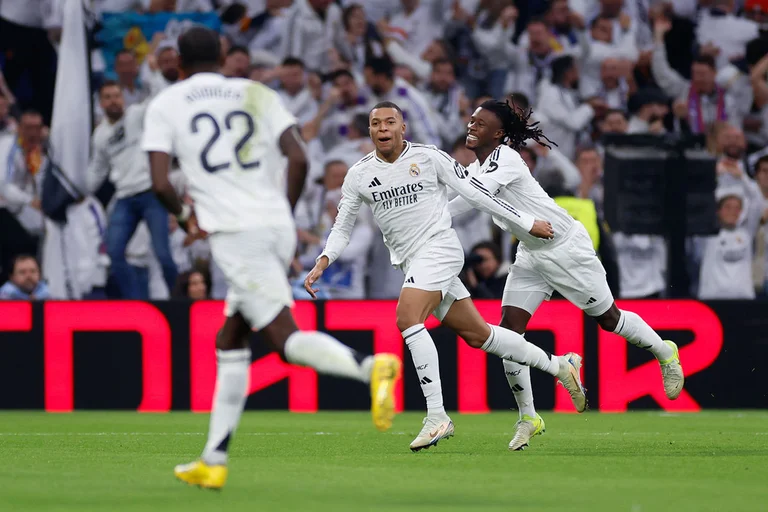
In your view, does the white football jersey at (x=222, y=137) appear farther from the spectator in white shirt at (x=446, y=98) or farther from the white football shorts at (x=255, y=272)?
the spectator in white shirt at (x=446, y=98)

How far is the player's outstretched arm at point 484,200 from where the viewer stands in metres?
8.20

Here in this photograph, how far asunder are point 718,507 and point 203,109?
9.43ft

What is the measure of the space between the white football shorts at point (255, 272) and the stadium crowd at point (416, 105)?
7.18 m

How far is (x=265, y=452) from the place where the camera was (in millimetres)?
8195

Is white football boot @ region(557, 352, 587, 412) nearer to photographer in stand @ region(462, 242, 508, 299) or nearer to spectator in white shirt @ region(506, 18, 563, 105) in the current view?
photographer in stand @ region(462, 242, 508, 299)

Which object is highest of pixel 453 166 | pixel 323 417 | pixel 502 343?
pixel 453 166

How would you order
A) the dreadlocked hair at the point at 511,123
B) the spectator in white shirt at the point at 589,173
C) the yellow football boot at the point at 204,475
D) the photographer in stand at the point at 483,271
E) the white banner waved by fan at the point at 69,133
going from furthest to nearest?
1. the spectator in white shirt at the point at 589,173
2. the white banner waved by fan at the point at 69,133
3. the photographer in stand at the point at 483,271
4. the dreadlocked hair at the point at 511,123
5. the yellow football boot at the point at 204,475

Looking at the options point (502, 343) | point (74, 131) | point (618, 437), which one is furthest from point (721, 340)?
point (74, 131)

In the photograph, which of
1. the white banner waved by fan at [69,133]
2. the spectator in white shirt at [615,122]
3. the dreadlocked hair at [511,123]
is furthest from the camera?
the spectator in white shirt at [615,122]

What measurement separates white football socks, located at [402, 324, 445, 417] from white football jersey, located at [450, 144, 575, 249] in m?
0.90

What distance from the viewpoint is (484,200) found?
8.20m

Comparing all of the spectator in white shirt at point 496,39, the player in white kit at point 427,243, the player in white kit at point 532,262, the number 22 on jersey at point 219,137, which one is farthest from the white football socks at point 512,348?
the spectator in white shirt at point 496,39

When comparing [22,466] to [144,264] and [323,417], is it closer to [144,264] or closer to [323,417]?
[323,417]

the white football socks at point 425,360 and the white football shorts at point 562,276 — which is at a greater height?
the white football shorts at point 562,276
